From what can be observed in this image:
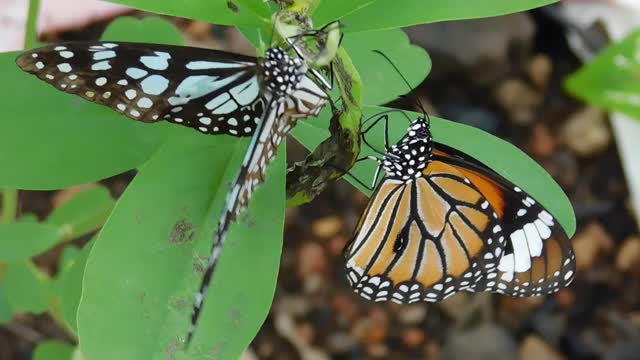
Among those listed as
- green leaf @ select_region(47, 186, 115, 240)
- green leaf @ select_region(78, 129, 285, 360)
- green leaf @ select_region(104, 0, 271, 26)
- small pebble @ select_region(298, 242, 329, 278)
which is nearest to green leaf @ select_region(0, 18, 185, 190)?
green leaf @ select_region(78, 129, 285, 360)

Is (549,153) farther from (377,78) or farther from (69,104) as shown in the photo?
(69,104)

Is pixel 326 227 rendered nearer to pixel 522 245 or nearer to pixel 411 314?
pixel 411 314

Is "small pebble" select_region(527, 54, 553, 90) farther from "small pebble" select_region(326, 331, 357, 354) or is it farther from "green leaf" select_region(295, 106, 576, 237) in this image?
"green leaf" select_region(295, 106, 576, 237)

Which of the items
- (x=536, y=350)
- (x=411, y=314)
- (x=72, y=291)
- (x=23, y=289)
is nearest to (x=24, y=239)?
(x=72, y=291)

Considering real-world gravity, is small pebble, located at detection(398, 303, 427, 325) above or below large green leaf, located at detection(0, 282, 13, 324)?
below

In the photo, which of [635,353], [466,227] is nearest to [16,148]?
[466,227]

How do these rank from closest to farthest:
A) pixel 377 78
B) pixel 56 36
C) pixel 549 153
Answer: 1. pixel 377 78
2. pixel 56 36
3. pixel 549 153
